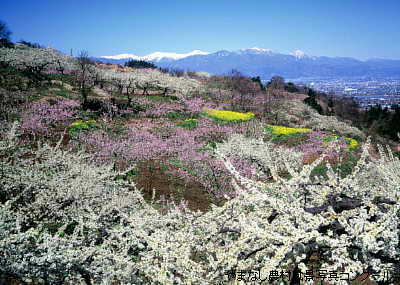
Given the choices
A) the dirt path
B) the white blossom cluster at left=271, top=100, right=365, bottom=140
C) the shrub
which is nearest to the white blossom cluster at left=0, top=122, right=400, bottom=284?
the shrub

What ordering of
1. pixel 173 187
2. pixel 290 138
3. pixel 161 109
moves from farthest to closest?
pixel 161 109, pixel 290 138, pixel 173 187

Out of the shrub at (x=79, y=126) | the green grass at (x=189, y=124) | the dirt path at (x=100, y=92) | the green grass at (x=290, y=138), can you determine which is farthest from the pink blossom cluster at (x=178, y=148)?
the dirt path at (x=100, y=92)

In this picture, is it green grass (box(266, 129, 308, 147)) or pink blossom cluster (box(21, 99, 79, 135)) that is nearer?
pink blossom cluster (box(21, 99, 79, 135))

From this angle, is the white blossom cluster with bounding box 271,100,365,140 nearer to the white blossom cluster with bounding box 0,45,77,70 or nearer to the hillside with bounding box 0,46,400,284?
the hillside with bounding box 0,46,400,284

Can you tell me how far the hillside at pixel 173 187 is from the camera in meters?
2.87

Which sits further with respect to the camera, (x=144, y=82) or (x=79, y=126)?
(x=144, y=82)

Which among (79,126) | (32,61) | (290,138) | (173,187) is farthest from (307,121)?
(32,61)

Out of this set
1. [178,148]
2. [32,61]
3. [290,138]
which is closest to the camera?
[178,148]

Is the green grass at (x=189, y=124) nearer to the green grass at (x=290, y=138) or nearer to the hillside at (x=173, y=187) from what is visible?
the hillside at (x=173, y=187)

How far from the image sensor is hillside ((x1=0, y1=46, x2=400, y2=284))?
9.41 feet

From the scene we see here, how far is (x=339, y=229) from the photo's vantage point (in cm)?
281

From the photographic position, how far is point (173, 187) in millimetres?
15391

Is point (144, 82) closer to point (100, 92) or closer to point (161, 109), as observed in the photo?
point (100, 92)

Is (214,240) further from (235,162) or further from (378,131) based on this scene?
(378,131)
